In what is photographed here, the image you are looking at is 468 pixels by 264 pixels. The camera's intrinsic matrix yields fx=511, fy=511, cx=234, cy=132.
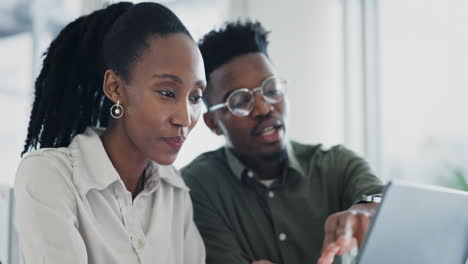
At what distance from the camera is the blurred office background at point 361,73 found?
2.16 metres

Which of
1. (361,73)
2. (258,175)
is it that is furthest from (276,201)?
(361,73)

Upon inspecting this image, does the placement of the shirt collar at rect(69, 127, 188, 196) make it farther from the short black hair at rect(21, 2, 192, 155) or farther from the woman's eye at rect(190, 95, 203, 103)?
the woman's eye at rect(190, 95, 203, 103)

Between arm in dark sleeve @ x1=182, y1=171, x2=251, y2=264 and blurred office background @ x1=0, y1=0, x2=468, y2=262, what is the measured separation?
0.97 m

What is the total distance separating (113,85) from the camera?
1.14 metres

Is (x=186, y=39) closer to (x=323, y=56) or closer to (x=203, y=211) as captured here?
(x=203, y=211)

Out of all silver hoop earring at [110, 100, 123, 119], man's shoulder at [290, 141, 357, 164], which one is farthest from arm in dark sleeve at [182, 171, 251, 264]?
silver hoop earring at [110, 100, 123, 119]

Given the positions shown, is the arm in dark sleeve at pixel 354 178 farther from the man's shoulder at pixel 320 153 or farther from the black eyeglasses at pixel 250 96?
the black eyeglasses at pixel 250 96

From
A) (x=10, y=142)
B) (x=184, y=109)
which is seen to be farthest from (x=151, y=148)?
(x=10, y=142)

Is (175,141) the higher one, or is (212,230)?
(175,141)

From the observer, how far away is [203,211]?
149 centimetres

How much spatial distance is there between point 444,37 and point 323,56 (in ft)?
1.70

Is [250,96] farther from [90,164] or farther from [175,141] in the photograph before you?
[90,164]

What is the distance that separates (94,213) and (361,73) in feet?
5.14

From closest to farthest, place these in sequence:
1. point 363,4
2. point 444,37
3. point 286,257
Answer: point 286,257
point 444,37
point 363,4
